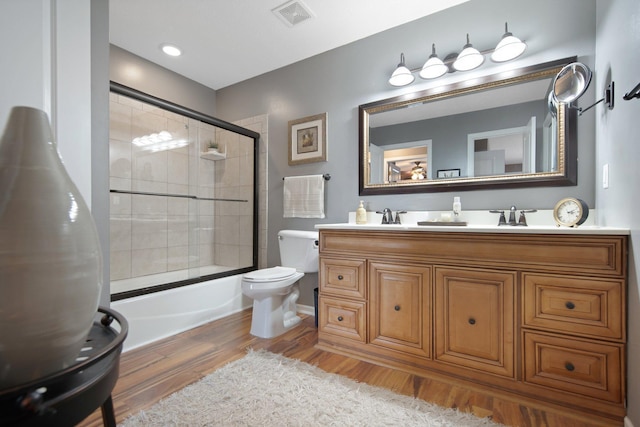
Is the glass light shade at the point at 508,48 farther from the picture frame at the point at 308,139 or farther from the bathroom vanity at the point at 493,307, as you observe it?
the picture frame at the point at 308,139

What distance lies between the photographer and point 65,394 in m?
0.48

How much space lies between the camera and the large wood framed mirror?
70.1 inches

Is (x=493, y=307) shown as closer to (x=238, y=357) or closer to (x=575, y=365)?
(x=575, y=365)

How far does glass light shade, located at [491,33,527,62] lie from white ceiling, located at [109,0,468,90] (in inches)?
19.6

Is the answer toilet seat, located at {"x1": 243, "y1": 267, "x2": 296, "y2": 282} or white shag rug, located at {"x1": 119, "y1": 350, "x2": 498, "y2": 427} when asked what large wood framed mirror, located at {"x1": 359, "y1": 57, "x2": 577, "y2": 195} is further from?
white shag rug, located at {"x1": 119, "y1": 350, "x2": 498, "y2": 427}

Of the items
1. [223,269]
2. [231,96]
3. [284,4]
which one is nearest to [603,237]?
[284,4]

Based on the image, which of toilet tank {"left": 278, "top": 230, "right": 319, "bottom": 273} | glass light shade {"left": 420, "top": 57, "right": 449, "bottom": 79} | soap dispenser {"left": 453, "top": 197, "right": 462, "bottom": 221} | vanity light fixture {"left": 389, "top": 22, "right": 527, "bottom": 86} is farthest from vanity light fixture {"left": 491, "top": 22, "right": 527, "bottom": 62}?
toilet tank {"left": 278, "top": 230, "right": 319, "bottom": 273}

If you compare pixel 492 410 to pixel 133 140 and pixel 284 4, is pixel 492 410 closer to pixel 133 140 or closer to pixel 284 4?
pixel 284 4

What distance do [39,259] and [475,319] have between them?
1.74m

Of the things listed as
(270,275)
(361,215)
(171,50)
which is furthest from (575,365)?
(171,50)

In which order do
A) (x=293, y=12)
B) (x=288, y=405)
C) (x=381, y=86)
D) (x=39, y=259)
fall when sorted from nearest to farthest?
(x=39, y=259)
(x=288, y=405)
(x=293, y=12)
(x=381, y=86)

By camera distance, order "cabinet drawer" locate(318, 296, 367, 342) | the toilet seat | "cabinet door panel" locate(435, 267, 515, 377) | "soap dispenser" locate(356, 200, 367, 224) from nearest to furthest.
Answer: "cabinet door panel" locate(435, 267, 515, 377) → "cabinet drawer" locate(318, 296, 367, 342) → the toilet seat → "soap dispenser" locate(356, 200, 367, 224)

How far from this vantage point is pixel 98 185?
1539mm

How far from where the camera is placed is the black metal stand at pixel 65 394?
0.42 meters
